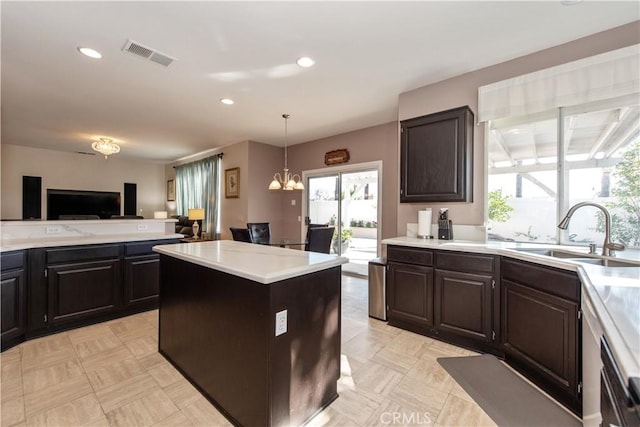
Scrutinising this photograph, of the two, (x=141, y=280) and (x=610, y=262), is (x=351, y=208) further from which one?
(x=610, y=262)

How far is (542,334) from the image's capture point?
1834 mm

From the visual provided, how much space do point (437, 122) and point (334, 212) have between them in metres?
2.92

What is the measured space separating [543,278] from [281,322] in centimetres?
177

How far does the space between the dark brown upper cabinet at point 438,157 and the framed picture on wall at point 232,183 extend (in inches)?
153

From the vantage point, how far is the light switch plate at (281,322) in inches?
54.7

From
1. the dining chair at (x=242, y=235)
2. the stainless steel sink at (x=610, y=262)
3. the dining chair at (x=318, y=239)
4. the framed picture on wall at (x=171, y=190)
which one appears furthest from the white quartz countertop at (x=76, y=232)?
the framed picture on wall at (x=171, y=190)

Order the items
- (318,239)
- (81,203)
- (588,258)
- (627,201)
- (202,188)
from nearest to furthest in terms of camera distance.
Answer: (588,258)
(627,201)
(318,239)
(202,188)
(81,203)

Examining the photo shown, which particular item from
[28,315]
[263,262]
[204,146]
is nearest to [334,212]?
[204,146]

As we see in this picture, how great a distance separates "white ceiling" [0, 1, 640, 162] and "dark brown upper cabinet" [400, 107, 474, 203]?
532 millimetres

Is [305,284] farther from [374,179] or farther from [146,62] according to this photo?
[374,179]

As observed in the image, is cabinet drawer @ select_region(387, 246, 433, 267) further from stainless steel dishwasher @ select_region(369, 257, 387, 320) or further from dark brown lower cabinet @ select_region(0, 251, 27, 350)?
dark brown lower cabinet @ select_region(0, 251, 27, 350)

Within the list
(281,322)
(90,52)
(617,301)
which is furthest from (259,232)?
(617,301)

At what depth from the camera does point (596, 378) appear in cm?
134

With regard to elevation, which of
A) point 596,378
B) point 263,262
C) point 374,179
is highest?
point 374,179
